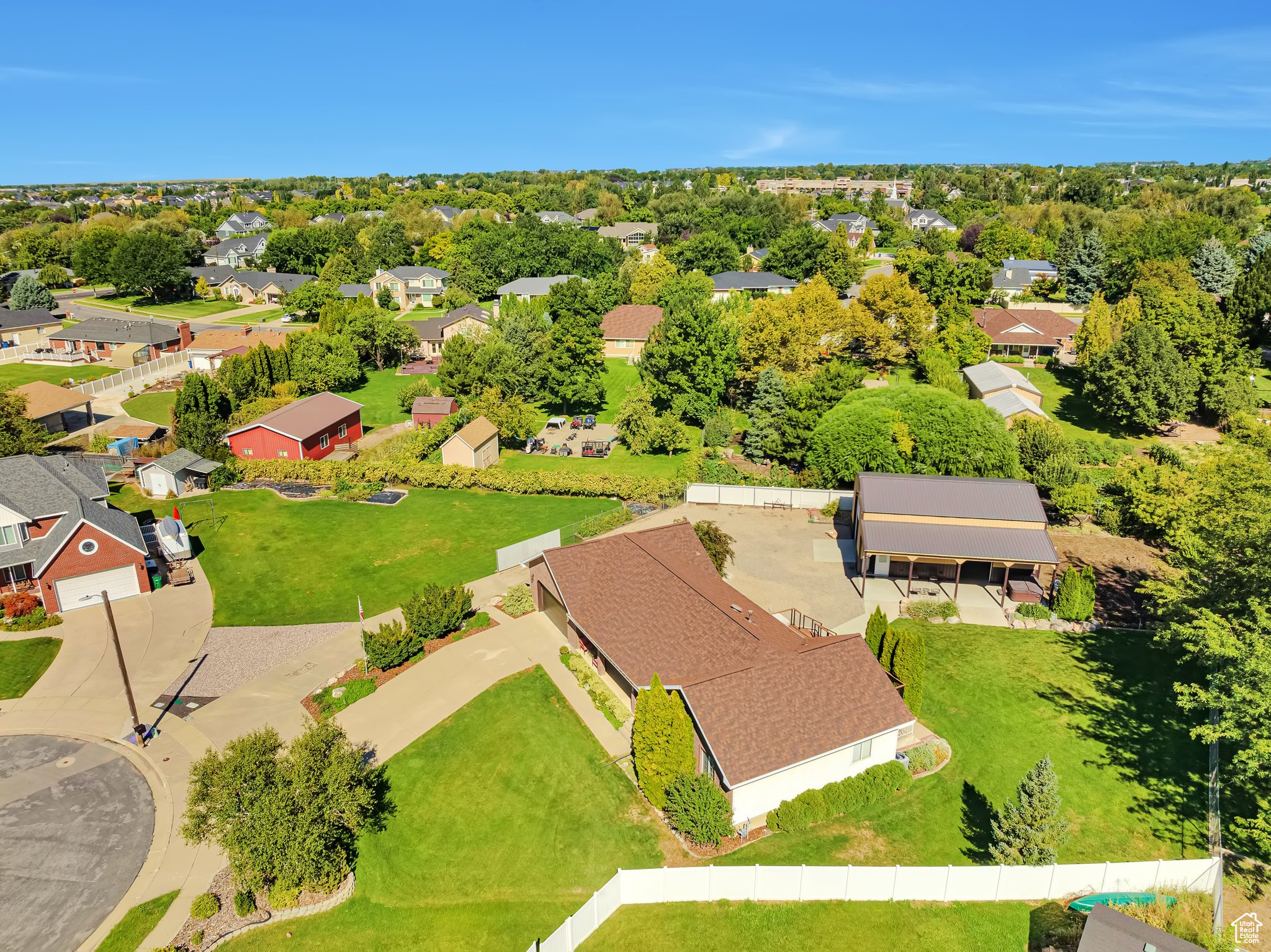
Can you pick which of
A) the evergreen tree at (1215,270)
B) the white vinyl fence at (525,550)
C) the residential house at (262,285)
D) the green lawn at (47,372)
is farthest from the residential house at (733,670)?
the residential house at (262,285)

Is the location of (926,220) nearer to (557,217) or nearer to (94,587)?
(557,217)

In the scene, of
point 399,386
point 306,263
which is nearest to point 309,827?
point 399,386

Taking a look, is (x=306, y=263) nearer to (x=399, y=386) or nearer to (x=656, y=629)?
(x=399, y=386)

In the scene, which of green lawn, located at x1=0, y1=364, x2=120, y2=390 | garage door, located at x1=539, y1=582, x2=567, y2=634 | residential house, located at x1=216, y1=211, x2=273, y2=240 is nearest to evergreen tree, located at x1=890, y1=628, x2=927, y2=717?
garage door, located at x1=539, y1=582, x2=567, y2=634

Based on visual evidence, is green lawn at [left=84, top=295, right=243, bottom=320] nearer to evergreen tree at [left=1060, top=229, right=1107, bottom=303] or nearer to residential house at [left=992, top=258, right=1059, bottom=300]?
residential house at [left=992, top=258, right=1059, bottom=300]

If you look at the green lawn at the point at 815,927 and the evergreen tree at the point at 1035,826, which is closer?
the green lawn at the point at 815,927

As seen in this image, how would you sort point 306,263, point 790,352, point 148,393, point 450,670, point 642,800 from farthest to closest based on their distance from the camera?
point 306,263
point 148,393
point 790,352
point 450,670
point 642,800

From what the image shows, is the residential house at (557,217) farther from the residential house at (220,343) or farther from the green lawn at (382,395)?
the green lawn at (382,395)
